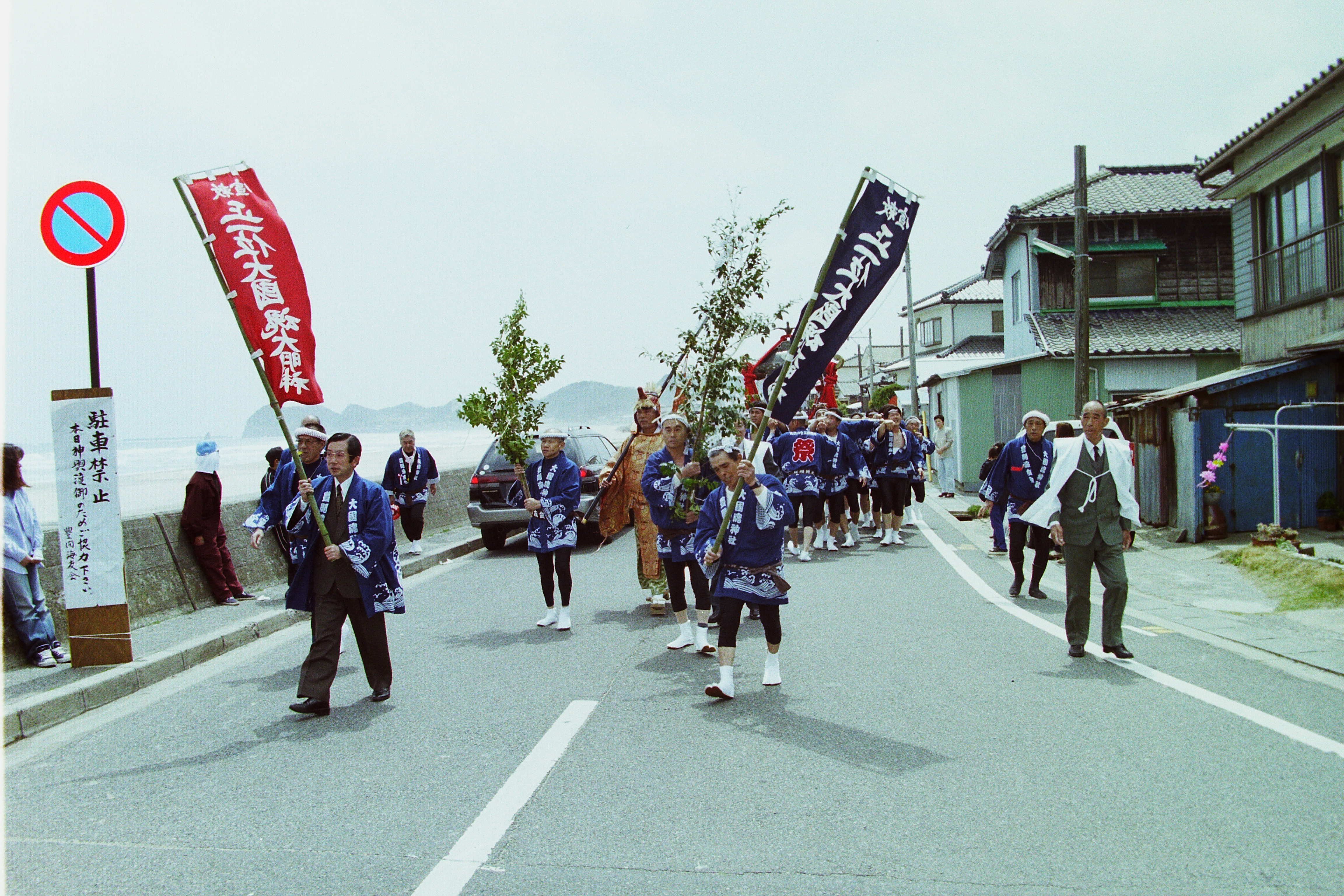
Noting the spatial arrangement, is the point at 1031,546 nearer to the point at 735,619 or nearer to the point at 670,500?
the point at 670,500

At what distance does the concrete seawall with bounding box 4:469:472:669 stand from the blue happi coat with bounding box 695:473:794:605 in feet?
15.8

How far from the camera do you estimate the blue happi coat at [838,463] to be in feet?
43.1

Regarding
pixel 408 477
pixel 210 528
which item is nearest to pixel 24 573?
pixel 210 528

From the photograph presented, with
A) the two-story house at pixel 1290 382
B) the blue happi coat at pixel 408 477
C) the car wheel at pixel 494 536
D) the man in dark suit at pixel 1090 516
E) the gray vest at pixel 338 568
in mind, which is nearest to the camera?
the gray vest at pixel 338 568

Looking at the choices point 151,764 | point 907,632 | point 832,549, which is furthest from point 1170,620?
point 151,764

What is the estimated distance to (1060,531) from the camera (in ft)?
23.6

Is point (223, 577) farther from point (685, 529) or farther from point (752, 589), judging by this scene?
point (752, 589)

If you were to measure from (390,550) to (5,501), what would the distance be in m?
2.86

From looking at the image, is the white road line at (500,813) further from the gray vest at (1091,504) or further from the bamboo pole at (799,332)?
the gray vest at (1091,504)

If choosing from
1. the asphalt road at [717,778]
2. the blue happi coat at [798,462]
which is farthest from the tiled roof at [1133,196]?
the asphalt road at [717,778]

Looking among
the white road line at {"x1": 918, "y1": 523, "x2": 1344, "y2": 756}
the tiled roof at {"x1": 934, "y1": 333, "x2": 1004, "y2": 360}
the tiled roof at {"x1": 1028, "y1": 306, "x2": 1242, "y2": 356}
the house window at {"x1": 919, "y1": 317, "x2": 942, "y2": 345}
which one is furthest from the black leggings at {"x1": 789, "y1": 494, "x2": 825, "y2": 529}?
the house window at {"x1": 919, "y1": 317, "x2": 942, "y2": 345}

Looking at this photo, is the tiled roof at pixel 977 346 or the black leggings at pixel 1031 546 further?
the tiled roof at pixel 977 346

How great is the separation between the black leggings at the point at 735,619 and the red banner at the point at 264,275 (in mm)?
3139

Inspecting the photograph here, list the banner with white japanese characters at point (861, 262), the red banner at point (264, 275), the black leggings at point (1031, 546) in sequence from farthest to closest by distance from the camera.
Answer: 1. the black leggings at point (1031, 546)
2. the red banner at point (264, 275)
3. the banner with white japanese characters at point (861, 262)
